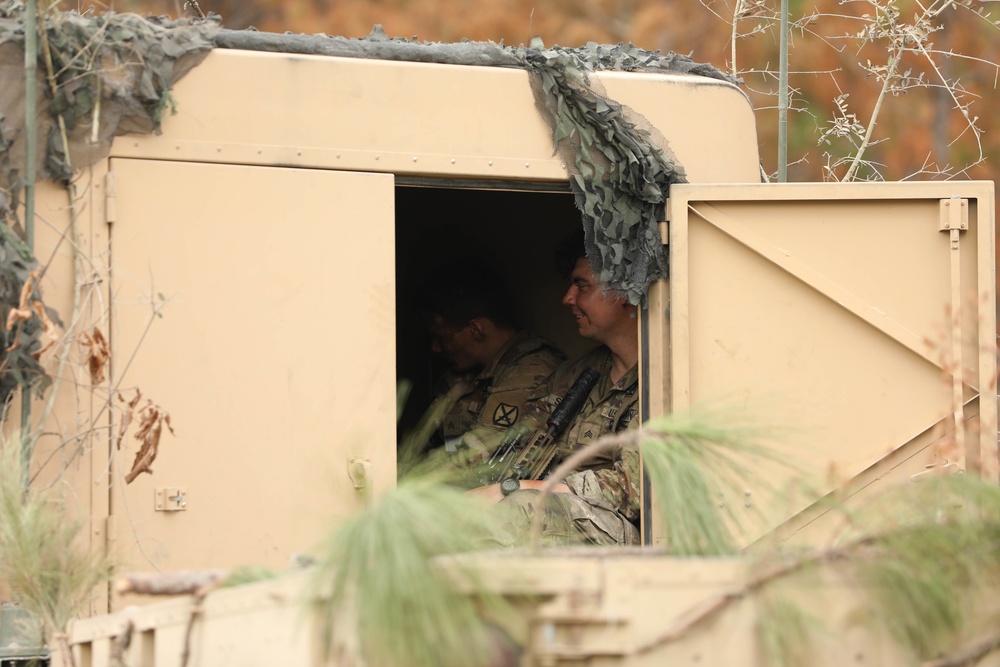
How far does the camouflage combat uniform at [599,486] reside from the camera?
5.50m

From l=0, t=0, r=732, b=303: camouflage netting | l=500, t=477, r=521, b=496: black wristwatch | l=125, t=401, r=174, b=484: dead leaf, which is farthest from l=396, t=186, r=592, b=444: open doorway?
l=125, t=401, r=174, b=484: dead leaf

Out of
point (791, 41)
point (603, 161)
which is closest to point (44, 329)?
point (603, 161)

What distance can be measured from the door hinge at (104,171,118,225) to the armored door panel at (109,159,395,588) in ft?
0.08

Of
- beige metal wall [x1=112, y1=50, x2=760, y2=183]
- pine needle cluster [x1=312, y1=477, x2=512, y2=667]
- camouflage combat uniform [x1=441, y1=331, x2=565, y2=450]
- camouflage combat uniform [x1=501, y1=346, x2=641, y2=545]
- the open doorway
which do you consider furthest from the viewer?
the open doorway

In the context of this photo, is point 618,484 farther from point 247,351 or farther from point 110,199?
point 110,199

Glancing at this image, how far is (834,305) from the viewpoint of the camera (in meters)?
5.12

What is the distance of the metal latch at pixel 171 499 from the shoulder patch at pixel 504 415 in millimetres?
2499

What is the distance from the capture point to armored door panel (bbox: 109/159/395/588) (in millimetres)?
4629

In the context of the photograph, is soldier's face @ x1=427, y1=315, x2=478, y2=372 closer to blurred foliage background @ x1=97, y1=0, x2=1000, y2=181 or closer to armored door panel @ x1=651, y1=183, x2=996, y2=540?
armored door panel @ x1=651, y1=183, x2=996, y2=540

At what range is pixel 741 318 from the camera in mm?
5148

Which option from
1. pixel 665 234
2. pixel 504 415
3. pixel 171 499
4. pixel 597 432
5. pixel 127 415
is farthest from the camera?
pixel 504 415

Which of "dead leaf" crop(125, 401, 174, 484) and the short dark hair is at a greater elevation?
the short dark hair

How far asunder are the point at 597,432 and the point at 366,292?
5.29 feet

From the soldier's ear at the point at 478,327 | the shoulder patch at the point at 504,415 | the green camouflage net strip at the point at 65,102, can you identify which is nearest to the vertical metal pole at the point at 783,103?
→ the shoulder patch at the point at 504,415
